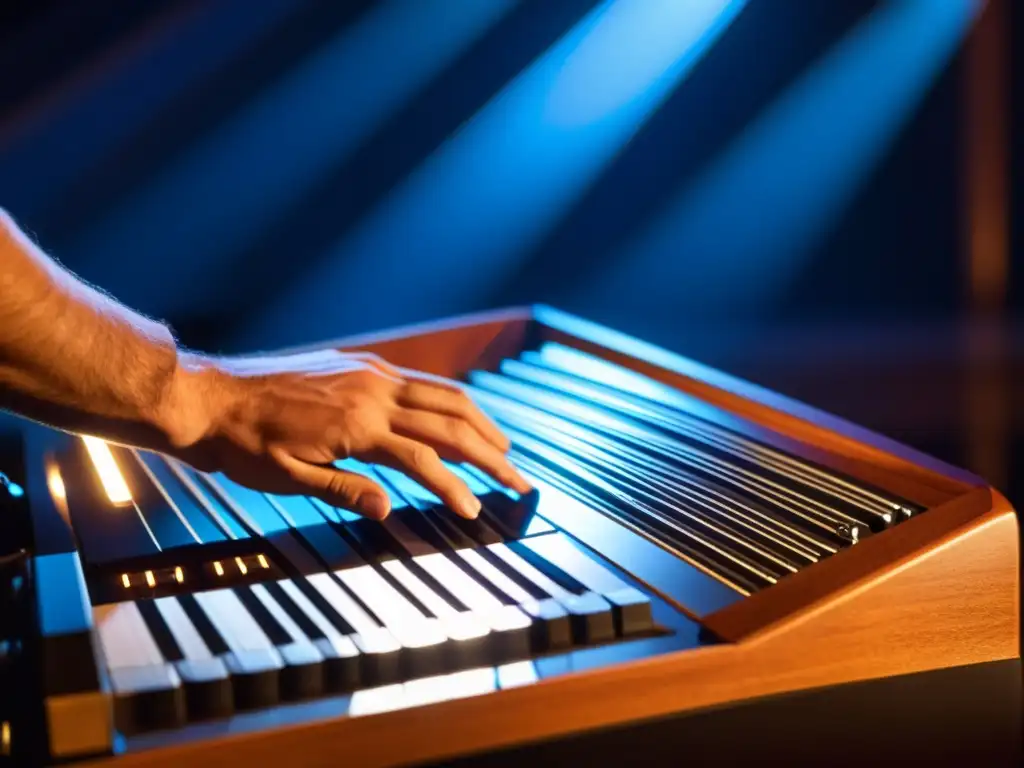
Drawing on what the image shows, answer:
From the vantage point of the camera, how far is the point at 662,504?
1015 mm

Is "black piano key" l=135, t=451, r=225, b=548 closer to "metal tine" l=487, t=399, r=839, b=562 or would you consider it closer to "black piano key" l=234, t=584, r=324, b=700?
"black piano key" l=234, t=584, r=324, b=700

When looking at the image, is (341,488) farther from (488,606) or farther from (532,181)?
(532,181)

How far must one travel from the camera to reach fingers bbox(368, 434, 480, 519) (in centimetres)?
99

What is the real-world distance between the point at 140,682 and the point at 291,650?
85mm

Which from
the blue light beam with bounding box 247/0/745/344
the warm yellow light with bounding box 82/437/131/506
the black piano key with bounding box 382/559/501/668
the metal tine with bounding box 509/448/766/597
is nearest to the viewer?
the black piano key with bounding box 382/559/501/668

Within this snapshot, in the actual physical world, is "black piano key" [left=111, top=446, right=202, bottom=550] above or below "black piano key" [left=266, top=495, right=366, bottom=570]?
above

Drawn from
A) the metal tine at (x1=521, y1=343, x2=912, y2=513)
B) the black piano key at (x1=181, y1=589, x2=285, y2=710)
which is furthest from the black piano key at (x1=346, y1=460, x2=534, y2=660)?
the metal tine at (x1=521, y1=343, x2=912, y2=513)

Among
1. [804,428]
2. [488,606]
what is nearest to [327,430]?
[488,606]

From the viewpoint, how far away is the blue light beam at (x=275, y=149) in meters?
2.74

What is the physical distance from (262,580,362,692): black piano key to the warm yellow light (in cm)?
28

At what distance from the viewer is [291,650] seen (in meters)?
0.72

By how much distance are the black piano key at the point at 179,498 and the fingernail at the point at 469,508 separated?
186 mm

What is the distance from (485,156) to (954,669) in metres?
2.37

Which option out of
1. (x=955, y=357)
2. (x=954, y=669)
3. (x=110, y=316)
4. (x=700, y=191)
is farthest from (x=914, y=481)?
(x=955, y=357)
